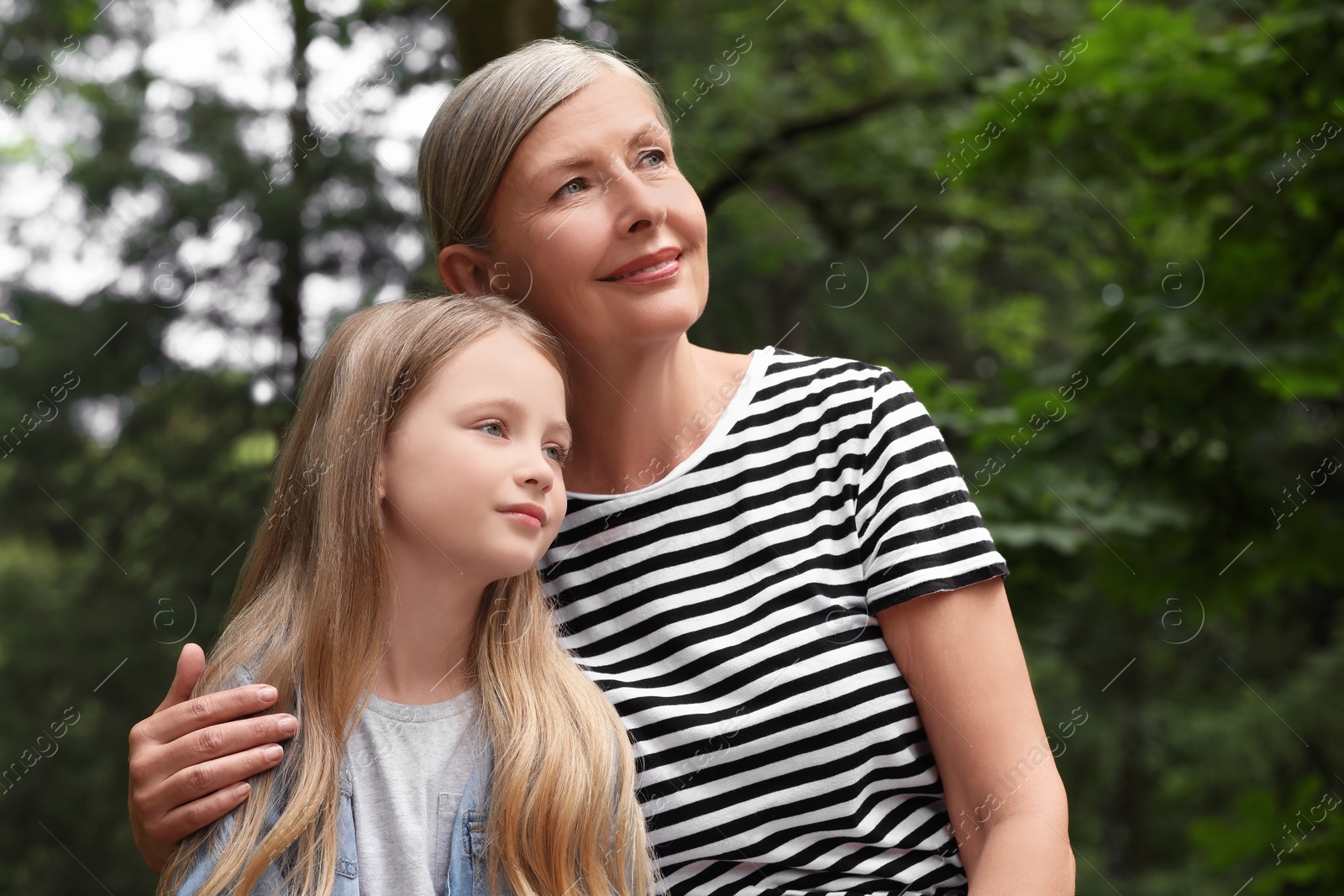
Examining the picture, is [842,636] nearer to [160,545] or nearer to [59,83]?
[160,545]

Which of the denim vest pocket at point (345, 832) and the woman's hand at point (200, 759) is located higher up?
the woman's hand at point (200, 759)

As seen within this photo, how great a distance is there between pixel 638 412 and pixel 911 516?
542 millimetres

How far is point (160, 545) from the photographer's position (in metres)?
5.14

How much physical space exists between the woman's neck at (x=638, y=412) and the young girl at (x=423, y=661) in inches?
7.9

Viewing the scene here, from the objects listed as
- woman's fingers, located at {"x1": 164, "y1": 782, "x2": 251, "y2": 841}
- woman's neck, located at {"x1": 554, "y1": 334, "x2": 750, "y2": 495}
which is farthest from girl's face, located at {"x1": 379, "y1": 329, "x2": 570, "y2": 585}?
woman's fingers, located at {"x1": 164, "y1": 782, "x2": 251, "y2": 841}

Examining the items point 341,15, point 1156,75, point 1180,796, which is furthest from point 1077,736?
point 341,15

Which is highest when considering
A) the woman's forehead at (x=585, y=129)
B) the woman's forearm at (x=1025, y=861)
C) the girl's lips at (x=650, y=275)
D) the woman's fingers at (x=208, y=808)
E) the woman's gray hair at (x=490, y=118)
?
the woman's gray hair at (x=490, y=118)

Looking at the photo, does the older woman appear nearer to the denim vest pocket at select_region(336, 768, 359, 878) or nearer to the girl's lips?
the girl's lips

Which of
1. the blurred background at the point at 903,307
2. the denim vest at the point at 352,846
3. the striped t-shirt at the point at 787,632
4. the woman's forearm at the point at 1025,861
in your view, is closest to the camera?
the denim vest at the point at 352,846

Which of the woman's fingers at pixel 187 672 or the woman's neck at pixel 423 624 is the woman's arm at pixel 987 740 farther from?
the woman's fingers at pixel 187 672

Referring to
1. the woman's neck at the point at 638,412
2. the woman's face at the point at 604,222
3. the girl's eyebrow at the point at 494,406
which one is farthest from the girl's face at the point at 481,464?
the woman's neck at the point at 638,412

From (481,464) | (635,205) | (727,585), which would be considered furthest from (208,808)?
(635,205)

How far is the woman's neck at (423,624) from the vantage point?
5.97 ft

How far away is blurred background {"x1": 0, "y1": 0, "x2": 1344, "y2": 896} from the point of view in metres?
4.06
